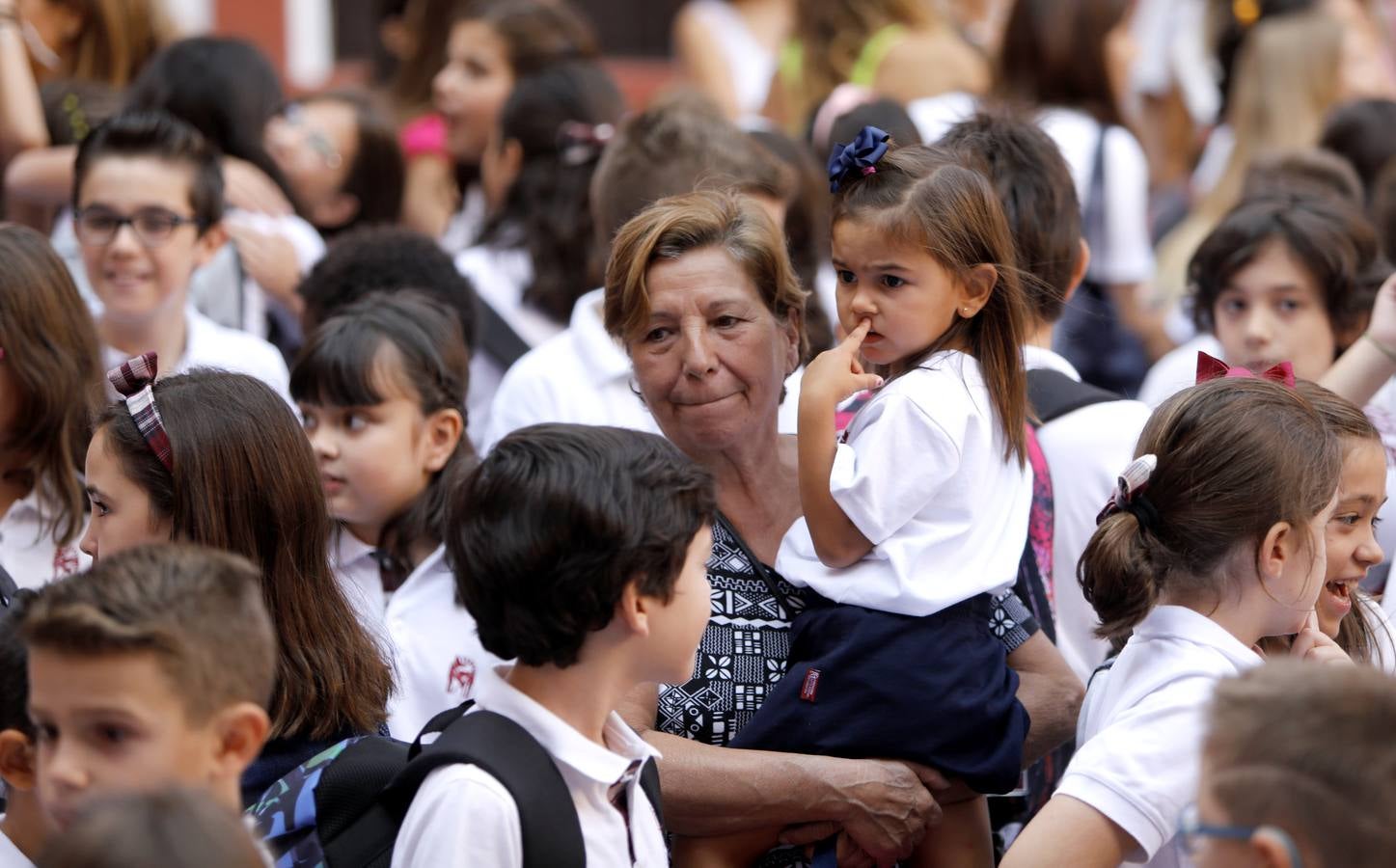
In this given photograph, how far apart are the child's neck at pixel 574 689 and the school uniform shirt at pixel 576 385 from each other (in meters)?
1.32

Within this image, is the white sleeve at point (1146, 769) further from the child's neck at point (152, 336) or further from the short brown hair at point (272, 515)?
the child's neck at point (152, 336)

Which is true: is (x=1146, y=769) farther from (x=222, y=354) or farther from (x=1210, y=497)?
(x=222, y=354)

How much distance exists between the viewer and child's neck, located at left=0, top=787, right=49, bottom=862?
7.49 feet

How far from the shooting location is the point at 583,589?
2.29m

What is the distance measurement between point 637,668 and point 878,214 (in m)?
0.96

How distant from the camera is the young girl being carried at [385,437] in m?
3.58

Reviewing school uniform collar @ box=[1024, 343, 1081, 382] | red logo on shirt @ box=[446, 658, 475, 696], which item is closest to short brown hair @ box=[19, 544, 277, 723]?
red logo on shirt @ box=[446, 658, 475, 696]

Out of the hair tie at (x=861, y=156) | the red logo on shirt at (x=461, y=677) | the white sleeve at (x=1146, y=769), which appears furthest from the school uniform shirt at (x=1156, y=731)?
the red logo on shirt at (x=461, y=677)

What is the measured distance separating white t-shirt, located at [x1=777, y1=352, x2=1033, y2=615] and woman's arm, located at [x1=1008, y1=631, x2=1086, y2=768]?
241mm

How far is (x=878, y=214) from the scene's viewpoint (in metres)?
2.87

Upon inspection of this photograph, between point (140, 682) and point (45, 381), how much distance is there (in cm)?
146

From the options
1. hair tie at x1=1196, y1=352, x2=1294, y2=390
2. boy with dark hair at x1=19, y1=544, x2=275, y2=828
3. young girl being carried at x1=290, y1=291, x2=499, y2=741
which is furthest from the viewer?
young girl being carried at x1=290, y1=291, x2=499, y2=741

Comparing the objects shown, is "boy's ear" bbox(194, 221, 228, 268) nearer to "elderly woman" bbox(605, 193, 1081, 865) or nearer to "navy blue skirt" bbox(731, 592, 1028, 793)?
"elderly woman" bbox(605, 193, 1081, 865)

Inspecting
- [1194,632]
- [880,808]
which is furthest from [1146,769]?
[880,808]
